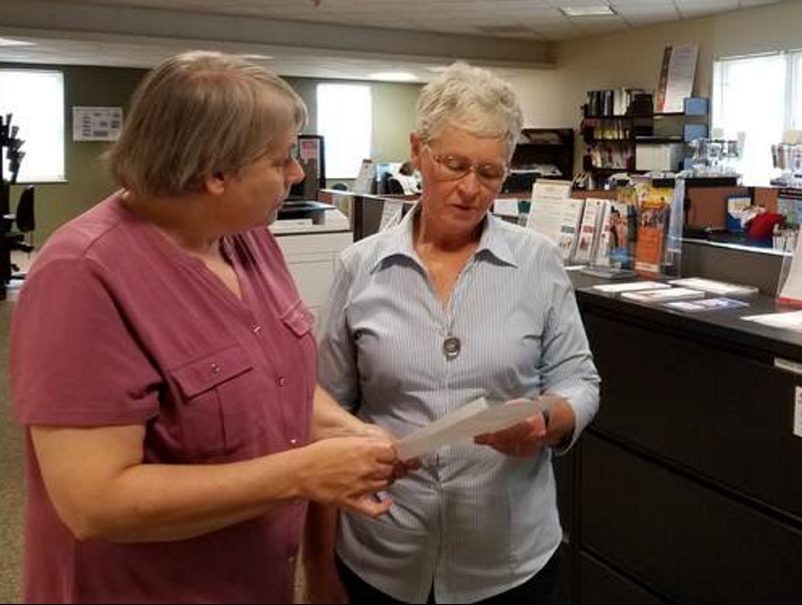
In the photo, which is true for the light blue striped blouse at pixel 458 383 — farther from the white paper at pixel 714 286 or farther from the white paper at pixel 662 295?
the white paper at pixel 714 286

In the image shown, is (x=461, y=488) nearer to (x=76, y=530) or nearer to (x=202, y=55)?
(x=76, y=530)

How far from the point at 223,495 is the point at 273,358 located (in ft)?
0.65

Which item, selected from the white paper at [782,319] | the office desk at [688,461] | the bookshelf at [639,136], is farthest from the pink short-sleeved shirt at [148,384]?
the bookshelf at [639,136]

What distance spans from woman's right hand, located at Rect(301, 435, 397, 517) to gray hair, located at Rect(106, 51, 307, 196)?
1.06ft

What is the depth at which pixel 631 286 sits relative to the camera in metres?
2.30

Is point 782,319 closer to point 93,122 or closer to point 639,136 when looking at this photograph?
point 639,136

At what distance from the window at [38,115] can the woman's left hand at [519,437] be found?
1159 cm

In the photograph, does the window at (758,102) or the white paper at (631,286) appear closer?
the white paper at (631,286)

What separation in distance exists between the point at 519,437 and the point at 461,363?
0.50ft

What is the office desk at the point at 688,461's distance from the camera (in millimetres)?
1812

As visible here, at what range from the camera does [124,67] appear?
38.9 feet

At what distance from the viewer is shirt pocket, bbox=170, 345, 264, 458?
3.05 feet

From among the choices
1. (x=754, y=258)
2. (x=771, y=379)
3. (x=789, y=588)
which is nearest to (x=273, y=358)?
(x=771, y=379)

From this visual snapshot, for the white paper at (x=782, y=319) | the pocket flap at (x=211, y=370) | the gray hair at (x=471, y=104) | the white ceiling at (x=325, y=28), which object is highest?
the white ceiling at (x=325, y=28)
